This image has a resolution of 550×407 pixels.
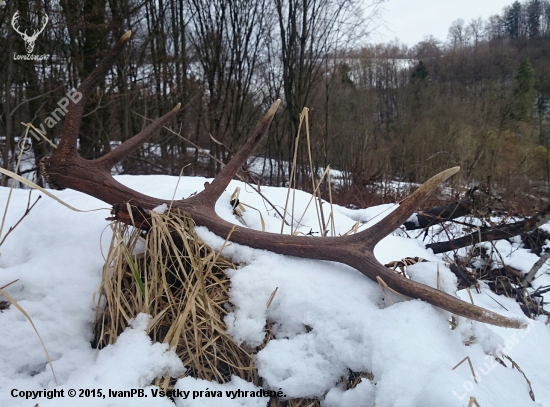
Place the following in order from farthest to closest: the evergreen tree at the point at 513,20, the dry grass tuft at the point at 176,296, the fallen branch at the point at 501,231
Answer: the evergreen tree at the point at 513,20 < the fallen branch at the point at 501,231 < the dry grass tuft at the point at 176,296

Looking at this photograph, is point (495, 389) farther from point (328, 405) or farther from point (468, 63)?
point (468, 63)

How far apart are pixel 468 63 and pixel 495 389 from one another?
2858 centimetres

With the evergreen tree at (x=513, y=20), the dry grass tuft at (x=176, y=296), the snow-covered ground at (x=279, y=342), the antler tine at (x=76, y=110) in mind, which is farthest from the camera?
the evergreen tree at (x=513, y=20)

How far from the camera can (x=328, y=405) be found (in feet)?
2.39

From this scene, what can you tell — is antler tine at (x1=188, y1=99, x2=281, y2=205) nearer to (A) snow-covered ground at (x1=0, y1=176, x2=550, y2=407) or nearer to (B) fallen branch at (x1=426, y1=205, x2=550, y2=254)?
(A) snow-covered ground at (x1=0, y1=176, x2=550, y2=407)

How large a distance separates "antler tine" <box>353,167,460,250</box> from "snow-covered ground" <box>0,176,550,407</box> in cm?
9

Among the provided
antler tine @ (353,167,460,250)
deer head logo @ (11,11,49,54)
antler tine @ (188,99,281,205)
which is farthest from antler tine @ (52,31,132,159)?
deer head logo @ (11,11,49,54)

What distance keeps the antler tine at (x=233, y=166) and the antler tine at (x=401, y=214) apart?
1.43ft

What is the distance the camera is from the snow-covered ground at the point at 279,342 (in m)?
0.67

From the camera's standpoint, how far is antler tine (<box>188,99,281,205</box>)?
1.03 m

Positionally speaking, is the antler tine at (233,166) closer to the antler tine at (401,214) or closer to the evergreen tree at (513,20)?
the antler tine at (401,214)

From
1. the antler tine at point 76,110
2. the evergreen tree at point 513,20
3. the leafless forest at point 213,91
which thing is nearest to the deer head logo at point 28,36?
the leafless forest at point 213,91

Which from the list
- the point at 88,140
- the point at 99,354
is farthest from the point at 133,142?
the point at 88,140

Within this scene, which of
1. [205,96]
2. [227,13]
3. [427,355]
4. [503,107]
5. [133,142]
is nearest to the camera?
[427,355]
